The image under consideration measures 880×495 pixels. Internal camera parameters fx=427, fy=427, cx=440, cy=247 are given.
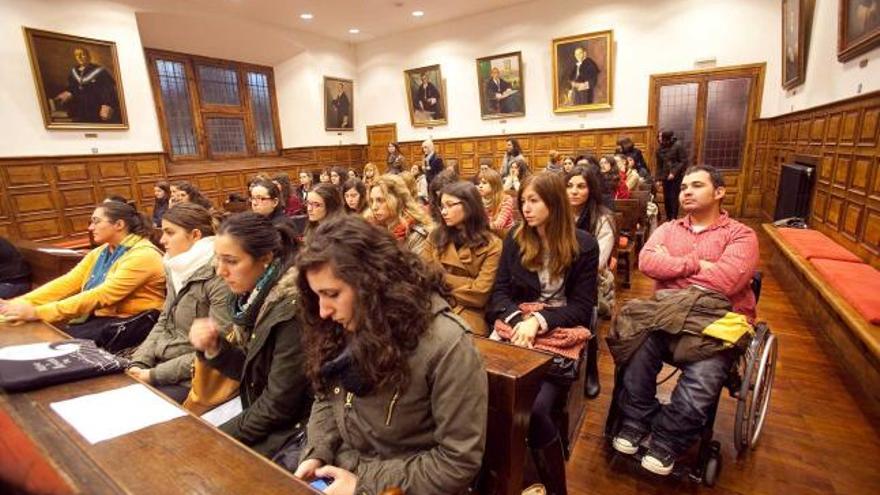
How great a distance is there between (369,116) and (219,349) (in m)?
11.5

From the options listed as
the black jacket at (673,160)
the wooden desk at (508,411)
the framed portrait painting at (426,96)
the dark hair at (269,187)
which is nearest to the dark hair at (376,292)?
the wooden desk at (508,411)

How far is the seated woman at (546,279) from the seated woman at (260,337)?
40.4 inches

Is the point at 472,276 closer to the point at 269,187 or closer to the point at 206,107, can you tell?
the point at 269,187

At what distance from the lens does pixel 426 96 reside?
11094 mm

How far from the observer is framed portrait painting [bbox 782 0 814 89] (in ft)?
16.9

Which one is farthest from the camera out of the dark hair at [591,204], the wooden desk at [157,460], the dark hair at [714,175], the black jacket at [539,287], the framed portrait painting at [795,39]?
the framed portrait painting at [795,39]

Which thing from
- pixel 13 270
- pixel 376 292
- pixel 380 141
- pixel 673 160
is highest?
pixel 380 141

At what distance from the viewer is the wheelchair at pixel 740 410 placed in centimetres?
184

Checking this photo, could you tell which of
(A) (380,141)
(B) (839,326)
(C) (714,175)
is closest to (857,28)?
(B) (839,326)

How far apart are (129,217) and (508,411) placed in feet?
8.41

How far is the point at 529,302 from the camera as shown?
7.24 ft

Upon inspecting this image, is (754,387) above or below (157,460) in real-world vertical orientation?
below

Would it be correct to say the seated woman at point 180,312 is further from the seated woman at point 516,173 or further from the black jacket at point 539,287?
the seated woman at point 516,173

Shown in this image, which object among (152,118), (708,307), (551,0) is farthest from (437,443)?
(551,0)
